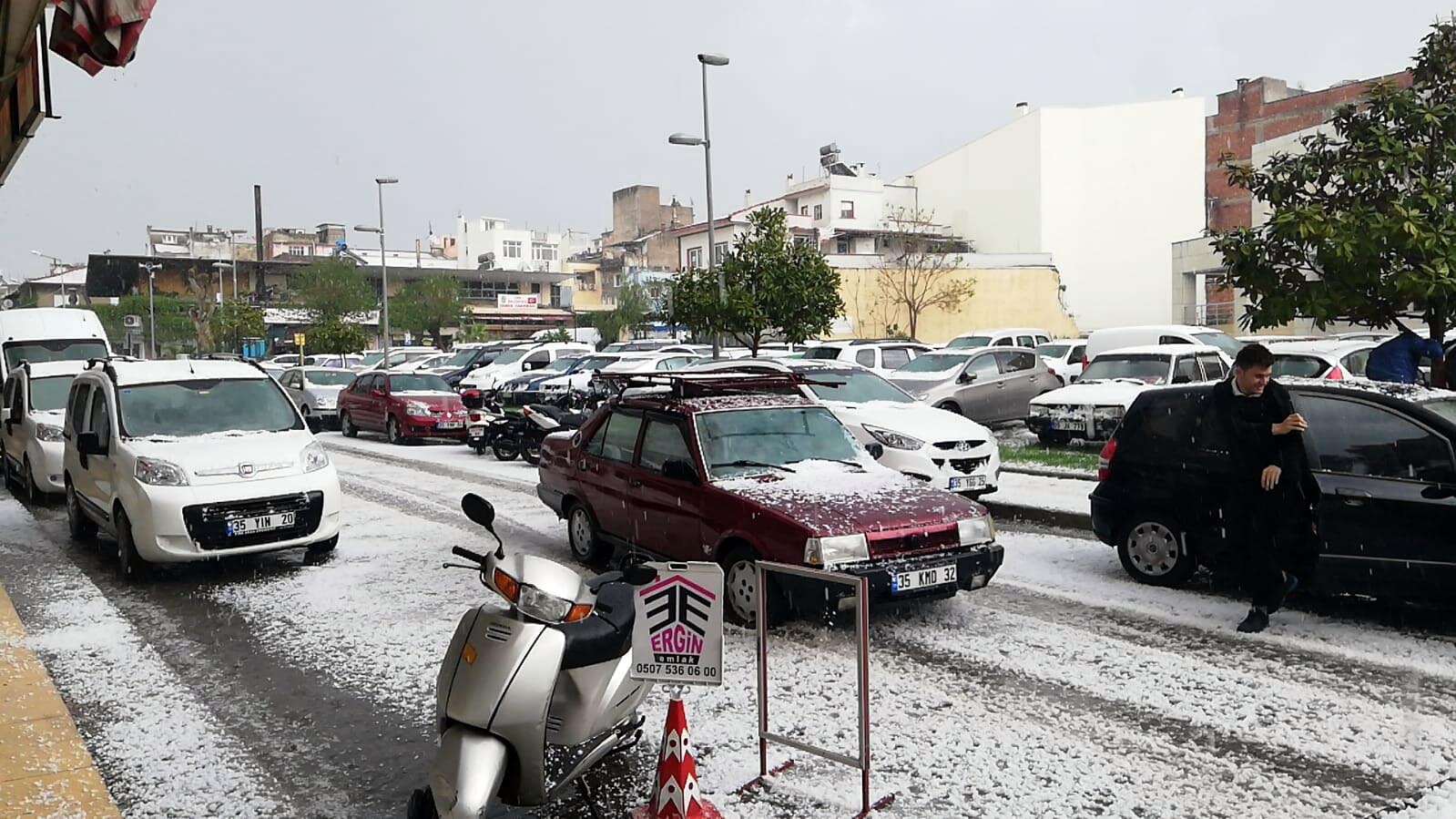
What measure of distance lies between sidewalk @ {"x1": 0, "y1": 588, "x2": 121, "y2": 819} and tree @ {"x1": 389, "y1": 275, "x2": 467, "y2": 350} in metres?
56.5

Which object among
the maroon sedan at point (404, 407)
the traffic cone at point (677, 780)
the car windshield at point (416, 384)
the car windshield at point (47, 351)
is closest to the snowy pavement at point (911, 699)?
the traffic cone at point (677, 780)

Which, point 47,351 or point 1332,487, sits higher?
point 47,351

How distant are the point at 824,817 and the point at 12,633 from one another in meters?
5.95

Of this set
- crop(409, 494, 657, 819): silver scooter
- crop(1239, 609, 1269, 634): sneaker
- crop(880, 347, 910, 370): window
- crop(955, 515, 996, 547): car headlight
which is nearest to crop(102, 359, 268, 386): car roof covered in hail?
crop(955, 515, 996, 547): car headlight

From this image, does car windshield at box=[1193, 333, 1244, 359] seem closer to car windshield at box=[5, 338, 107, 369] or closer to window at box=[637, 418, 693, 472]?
window at box=[637, 418, 693, 472]

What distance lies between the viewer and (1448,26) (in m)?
11.6

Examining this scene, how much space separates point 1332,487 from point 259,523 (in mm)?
7786

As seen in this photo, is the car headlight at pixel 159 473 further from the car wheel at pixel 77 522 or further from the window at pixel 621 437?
the window at pixel 621 437

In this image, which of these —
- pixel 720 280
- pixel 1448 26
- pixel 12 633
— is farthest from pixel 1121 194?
pixel 12 633

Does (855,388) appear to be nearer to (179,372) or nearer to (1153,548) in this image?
(1153,548)

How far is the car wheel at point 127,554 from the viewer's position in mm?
8828

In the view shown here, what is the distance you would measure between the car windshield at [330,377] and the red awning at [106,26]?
74.3 ft

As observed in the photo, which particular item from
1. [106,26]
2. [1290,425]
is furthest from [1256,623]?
[106,26]

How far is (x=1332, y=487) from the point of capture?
22.4 ft
